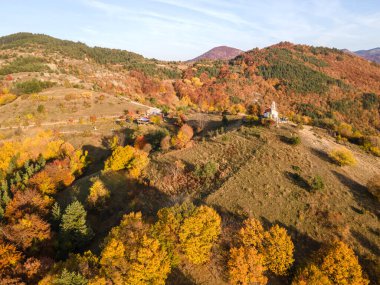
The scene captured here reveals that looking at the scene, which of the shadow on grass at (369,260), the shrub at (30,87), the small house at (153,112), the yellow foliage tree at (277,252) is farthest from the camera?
the shrub at (30,87)

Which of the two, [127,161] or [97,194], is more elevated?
[127,161]

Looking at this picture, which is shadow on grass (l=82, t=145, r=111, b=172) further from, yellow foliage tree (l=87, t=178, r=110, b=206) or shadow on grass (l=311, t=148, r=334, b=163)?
shadow on grass (l=311, t=148, r=334, b=163)

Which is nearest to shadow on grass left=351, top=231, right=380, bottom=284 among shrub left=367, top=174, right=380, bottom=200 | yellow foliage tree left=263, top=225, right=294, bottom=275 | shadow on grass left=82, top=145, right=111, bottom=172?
yellow foliage tree left=263, top=225, right=294, bottom=275

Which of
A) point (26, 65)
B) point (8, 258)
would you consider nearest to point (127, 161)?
point (8, 258)

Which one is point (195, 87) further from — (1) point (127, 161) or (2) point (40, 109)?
(1) point (127, 161)

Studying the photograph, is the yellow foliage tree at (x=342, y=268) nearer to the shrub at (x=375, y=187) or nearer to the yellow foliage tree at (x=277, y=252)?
the yellow foliage tree at (x=277, y=252)

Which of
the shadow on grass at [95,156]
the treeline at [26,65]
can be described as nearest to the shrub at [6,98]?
the treeline at [26,65]

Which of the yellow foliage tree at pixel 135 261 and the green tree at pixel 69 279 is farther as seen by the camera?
Result: the yellow foliage tree at pixel 135 261
